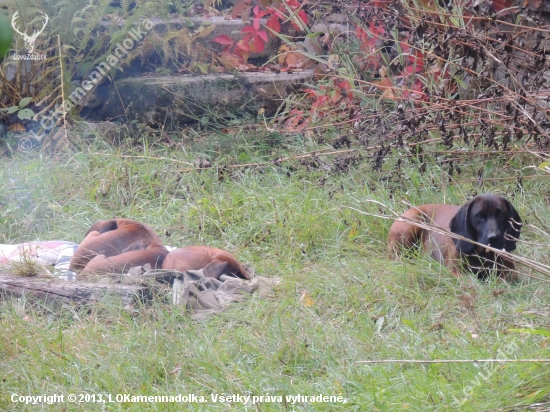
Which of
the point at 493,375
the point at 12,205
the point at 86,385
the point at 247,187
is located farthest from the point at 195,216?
the point at 493,375

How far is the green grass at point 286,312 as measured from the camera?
3734 millimetres

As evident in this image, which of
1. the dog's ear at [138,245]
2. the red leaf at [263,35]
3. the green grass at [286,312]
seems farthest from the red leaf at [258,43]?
the dog's ear at [138,245]

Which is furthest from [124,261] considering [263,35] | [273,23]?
[263,35]

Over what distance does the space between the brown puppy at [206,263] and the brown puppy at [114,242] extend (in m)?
0.34

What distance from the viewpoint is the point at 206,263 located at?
19.3ft

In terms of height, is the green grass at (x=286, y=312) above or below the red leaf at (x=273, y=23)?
below

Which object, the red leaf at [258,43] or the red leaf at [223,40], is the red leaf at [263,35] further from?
the red leaf at [223,40]

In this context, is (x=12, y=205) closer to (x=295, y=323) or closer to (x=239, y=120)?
(x=239, y=120)

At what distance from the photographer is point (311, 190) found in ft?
23.3

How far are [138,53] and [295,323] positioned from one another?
19.7ft

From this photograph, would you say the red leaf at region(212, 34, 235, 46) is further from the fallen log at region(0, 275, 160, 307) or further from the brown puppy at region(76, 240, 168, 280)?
the fallen log at region(0, 275, 160, 307)

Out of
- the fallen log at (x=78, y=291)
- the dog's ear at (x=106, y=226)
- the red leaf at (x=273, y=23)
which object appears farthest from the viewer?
the red leaf at (x=273, y=23)

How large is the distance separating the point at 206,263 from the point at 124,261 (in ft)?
2.09

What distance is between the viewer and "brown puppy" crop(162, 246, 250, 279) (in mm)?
5738
